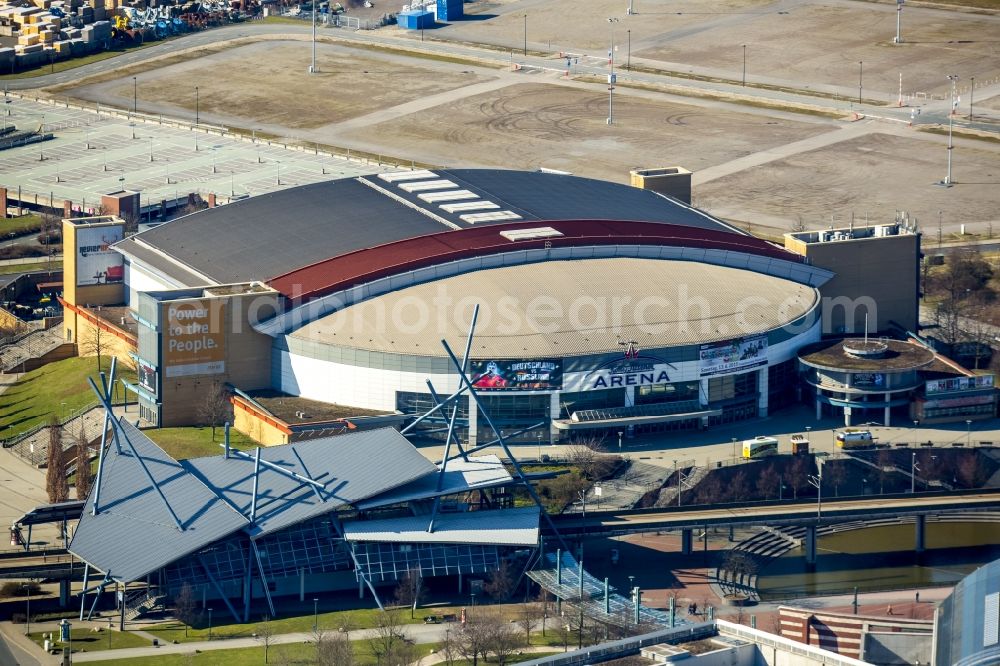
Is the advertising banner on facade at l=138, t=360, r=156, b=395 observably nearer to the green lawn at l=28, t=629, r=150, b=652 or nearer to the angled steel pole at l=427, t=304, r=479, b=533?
the angled steel pole at l=427, t=304, r=479, b=533

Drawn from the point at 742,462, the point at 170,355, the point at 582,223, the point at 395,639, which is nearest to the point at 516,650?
the point at 395,639

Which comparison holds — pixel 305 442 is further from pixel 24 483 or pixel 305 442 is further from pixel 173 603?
pixel 24 483

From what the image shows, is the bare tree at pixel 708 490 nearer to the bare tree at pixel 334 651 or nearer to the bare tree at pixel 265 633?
the bare tree at pixel 265 633

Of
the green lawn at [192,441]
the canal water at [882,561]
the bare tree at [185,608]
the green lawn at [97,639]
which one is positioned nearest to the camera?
the green lawn at [97,639]

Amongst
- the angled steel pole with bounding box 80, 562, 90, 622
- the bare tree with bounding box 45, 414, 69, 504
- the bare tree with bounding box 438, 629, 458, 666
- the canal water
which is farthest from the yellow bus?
the angled steel pole with bounding box 80, 562, 90, 622

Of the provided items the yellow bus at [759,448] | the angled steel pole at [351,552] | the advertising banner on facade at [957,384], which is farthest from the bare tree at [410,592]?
the advertising banner on facade at [957,384]

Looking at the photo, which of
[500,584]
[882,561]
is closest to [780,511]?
[882,561]

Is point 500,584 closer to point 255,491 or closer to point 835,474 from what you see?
point 255,491

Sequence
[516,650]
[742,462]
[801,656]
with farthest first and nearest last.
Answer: [742,462], [516,650], [801,656]
